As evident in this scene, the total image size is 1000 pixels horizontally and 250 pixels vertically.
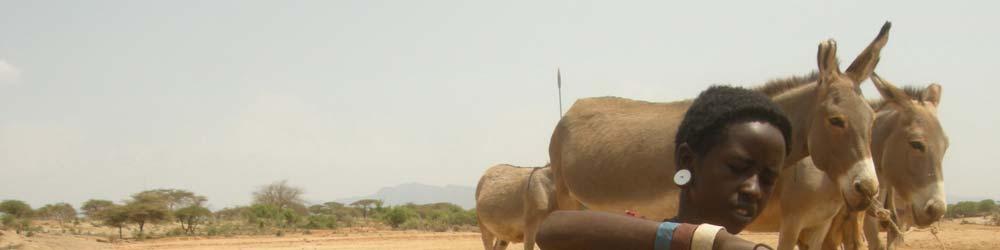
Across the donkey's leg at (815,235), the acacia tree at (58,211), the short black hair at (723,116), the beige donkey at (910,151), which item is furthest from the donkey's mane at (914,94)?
the acacia tree at (58,211)


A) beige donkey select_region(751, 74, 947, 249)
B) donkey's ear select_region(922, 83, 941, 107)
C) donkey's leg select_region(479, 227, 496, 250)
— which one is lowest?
donkey's leg select_region(479, 227, 496, 250)

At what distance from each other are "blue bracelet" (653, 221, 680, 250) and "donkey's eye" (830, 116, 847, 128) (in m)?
3.61

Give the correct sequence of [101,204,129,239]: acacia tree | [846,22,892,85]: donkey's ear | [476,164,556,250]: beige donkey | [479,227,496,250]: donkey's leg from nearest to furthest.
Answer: [846,22,892,85]: donkey's ear
[476,164,556,250]: beige donkey
[479,227,496,250]: donkey's leg
[101,204,129,239]: acacia tree

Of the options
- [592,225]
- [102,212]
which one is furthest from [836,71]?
[102,212]

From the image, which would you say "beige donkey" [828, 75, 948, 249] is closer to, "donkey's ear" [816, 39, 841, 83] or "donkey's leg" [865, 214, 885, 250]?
"donkey's leg" [865, 214, 885, 250]

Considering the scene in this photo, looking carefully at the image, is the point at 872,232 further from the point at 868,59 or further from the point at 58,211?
the point at 58,211

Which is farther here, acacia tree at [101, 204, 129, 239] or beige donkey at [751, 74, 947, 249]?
acacia tree at [101, 204, 129, 239]

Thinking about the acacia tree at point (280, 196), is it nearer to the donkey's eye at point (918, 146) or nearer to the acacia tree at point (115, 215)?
the acacia tree at point (115, 215)

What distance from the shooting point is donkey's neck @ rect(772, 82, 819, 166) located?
17.2ft

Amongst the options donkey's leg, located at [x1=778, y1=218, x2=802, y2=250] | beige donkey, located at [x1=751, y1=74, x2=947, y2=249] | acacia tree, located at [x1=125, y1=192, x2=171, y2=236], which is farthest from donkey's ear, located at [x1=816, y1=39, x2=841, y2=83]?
acacia tree, located at [x1=125, y1=192, x2=171, y2=236]

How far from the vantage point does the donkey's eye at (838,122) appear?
4.84 meters

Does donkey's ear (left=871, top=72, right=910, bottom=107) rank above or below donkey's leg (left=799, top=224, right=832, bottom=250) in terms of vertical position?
above

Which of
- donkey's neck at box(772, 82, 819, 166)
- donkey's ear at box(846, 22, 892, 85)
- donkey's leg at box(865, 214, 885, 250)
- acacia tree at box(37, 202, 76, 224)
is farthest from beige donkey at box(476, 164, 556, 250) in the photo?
acacia tree at box(37, 202, 76, 224)

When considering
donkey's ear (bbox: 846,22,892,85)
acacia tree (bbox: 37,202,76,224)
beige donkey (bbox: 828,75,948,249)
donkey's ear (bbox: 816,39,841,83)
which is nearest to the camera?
donkey's ear (bbox: 816,39,841,83)
